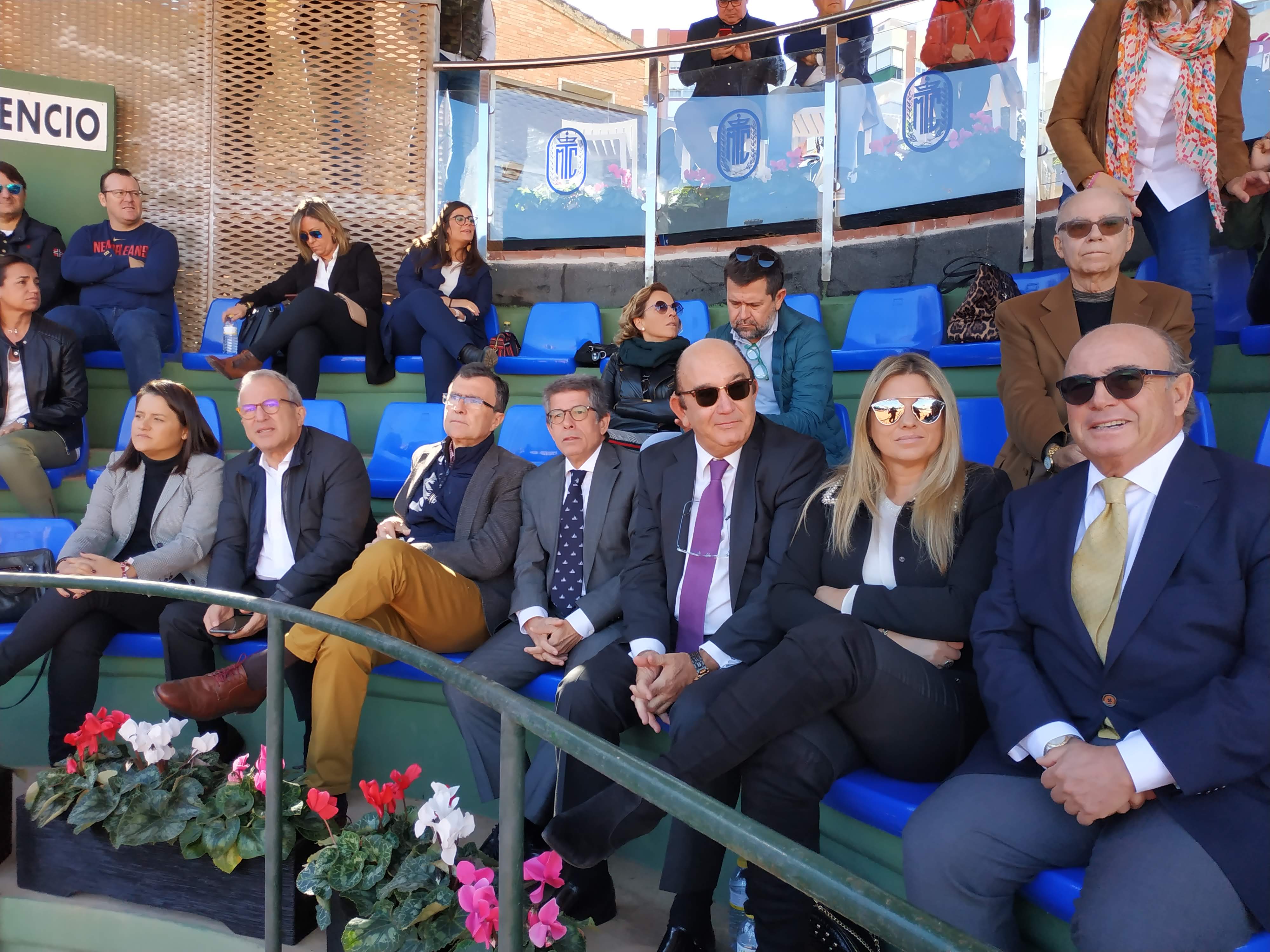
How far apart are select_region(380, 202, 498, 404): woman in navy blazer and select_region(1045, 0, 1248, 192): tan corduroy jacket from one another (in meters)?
2.69

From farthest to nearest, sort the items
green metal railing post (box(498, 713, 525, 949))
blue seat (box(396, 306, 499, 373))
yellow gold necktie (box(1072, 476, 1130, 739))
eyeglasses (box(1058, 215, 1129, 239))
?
blue seat (box(396, 306, 499, 373))
eyeglasses (box(1058, 215, 1129, 239))
yellow gold necktie (box(1072, 476, 1130, 739))
green metal railing post (box(498, 713, 525, 949))

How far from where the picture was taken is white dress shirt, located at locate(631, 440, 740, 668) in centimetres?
257

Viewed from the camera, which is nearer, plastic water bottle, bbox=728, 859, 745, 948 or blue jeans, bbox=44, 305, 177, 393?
plastic water bottle, bbox=728, 859, 745, 948

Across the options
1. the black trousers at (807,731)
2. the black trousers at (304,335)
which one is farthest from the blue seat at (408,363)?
the black trousers at (807,731)

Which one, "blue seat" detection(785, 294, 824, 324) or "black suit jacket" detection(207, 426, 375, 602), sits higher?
"blue seat" detection(785, 294, 824, 324)

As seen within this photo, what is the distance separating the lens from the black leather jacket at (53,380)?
4.42 meters

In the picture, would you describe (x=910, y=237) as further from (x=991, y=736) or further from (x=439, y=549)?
(x=991, y=736)

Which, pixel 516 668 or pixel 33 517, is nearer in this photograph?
pixel 516 668

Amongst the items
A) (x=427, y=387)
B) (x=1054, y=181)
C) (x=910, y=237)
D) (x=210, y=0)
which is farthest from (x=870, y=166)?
(x=210, y=0)

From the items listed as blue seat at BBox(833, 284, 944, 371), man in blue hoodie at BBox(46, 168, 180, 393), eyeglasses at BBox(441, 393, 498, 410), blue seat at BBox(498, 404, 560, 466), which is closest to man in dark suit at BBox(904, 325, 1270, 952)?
eyeglasses at BBox(441, 393, 498, 410)

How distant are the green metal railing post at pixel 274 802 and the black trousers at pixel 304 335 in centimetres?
318

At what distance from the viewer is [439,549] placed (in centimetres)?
314

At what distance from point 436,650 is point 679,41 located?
498cm

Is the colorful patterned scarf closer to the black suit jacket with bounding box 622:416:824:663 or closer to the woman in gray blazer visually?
the black suit jacket with bounding box 622:416:824:663
